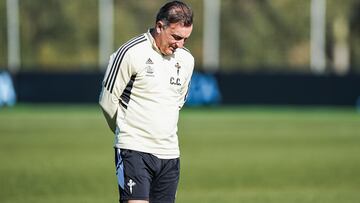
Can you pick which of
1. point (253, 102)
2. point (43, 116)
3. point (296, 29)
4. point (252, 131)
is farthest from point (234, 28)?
point (252, 131)

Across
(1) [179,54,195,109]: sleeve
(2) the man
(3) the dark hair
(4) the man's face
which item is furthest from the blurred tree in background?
(3) the dark hair

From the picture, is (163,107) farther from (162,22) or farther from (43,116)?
(43,116)

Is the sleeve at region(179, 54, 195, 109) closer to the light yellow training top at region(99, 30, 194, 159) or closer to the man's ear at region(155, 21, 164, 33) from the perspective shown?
the light yellow training top at region(99, 30, 194, 159)

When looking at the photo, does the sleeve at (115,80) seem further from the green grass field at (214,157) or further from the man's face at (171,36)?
the green grass field at (214,157)

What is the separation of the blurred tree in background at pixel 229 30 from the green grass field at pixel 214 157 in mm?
5538

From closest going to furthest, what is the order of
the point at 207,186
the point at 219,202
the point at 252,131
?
the point at 219,202 → the point at 207,186 → the point at 252,131

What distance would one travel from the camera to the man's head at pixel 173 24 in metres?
7.05

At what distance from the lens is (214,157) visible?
64.1 feet

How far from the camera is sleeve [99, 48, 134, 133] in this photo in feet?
23.4

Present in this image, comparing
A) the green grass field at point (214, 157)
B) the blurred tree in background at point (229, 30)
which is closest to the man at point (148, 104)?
the green grass field at point (214, 157)

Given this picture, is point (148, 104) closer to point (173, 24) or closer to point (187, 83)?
point (187, 83)

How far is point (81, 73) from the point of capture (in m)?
34.5

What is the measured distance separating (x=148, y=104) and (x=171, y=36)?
0.58m

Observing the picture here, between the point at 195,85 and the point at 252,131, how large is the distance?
8.35m
